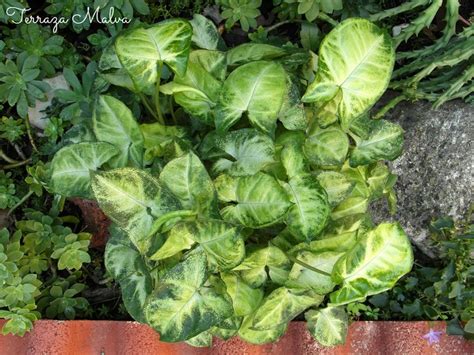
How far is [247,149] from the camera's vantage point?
4.65 ft

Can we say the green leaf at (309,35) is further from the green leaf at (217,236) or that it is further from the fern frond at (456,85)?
the green leaf at (217,236)

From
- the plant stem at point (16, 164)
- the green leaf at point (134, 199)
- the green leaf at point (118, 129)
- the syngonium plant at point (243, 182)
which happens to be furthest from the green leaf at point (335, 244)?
the plant stem at point (16, 164)

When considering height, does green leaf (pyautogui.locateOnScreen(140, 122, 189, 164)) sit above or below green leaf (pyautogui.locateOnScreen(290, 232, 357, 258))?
above

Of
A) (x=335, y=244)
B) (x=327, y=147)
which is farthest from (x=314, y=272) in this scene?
(x=327, y=147)

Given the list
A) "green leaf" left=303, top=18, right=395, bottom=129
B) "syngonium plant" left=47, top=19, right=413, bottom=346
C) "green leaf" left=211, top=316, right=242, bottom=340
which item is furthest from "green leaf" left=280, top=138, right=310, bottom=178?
"green leaf" left=211, top=316, right=242, bottom=340

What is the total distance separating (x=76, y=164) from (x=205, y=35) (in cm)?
46

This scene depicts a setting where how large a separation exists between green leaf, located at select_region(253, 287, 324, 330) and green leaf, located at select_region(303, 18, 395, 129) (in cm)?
44

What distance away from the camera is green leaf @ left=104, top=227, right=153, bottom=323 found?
1.48 meters

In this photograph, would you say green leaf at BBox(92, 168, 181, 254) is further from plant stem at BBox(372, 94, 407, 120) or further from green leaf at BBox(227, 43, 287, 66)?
plant stem at BBox(372, 94, 407, 120)

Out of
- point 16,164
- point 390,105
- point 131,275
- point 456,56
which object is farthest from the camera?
point 16,164

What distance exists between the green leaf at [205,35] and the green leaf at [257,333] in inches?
26.5

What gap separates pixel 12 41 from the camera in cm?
180

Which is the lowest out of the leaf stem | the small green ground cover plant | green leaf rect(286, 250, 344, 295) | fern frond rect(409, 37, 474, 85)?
the small green ground cover plant

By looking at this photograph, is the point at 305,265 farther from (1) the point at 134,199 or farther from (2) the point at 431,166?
(2) the point at 431,166
